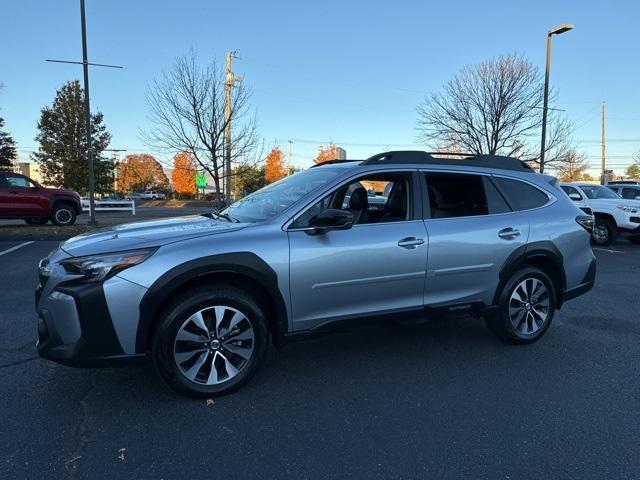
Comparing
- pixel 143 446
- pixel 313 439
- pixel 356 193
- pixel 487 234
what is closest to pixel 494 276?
pixel 487 234

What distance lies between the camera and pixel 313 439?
2.84 m

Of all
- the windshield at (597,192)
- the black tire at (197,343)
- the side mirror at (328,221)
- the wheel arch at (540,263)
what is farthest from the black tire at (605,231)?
the black tire at (197,343)

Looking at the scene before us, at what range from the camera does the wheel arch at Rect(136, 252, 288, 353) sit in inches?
120

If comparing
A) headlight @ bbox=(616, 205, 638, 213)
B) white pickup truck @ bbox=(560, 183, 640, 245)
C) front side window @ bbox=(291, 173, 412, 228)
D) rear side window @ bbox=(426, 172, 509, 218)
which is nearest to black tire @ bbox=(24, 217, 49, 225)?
front side window @ bbox=(291, 173, 412, 228)

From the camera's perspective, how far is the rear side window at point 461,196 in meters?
4.12

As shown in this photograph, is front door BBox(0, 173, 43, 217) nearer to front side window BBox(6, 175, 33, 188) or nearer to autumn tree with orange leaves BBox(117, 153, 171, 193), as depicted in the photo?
front side window BBox(6, 175, 33, 188)

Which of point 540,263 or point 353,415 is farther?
point 540,263

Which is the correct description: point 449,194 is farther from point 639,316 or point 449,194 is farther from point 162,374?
point 639,316

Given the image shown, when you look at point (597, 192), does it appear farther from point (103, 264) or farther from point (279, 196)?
point (103, 264)

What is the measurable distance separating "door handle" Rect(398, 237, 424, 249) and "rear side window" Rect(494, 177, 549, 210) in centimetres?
118

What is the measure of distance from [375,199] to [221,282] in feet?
7.15

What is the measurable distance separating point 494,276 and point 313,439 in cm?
228

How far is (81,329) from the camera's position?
296cm

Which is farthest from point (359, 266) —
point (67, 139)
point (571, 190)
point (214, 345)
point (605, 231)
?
point (67, 139)
